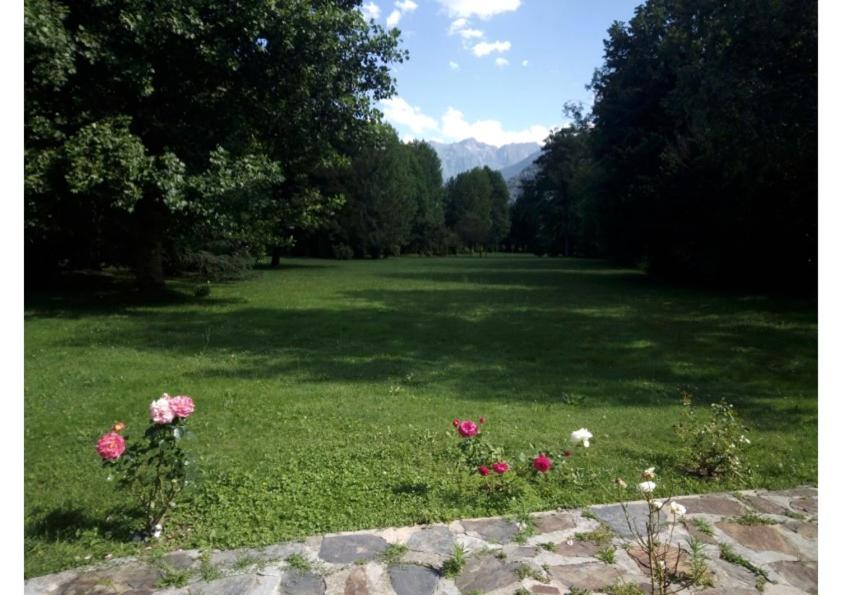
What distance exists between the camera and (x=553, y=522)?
4055 millimetres

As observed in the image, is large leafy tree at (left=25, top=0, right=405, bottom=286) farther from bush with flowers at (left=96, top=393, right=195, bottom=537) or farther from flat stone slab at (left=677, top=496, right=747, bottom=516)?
flat stone slab at (left=677, top=496, right=747, bottom=516)

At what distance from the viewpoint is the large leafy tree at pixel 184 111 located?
12641 mm

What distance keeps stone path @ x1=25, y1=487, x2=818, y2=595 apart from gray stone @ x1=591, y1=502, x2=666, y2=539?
0.05 feet

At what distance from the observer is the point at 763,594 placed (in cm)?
322

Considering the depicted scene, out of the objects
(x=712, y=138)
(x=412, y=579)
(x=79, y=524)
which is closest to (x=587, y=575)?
(x=412, y=579)

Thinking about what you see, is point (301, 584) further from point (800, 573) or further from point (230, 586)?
point (800, 573)

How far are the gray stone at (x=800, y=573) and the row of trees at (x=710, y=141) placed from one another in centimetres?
936

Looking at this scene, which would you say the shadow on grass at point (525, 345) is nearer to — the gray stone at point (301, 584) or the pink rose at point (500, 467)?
the pink rose at point (500, 467)

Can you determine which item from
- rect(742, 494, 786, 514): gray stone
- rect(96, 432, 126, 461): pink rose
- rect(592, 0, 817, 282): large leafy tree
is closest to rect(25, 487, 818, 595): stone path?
rect(742, 494, 786, 514): gray stone

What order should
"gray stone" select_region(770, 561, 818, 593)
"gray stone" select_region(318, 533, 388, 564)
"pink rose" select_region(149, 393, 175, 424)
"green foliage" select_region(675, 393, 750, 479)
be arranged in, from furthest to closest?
"green foliage" select_region(675, 393, 750, 479)
"pink rose" select_region(149, 393, 175, 424)
"gray stone" select_region(318, 533, 388, 564)
"gray stone" select_region(770, 561, 818, 593)

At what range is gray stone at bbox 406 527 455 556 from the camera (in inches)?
144

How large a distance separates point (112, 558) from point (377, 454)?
2.47 meters

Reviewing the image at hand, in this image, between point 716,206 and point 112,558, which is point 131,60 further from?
point 716,206

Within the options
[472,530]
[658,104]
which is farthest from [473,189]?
[472,530]
